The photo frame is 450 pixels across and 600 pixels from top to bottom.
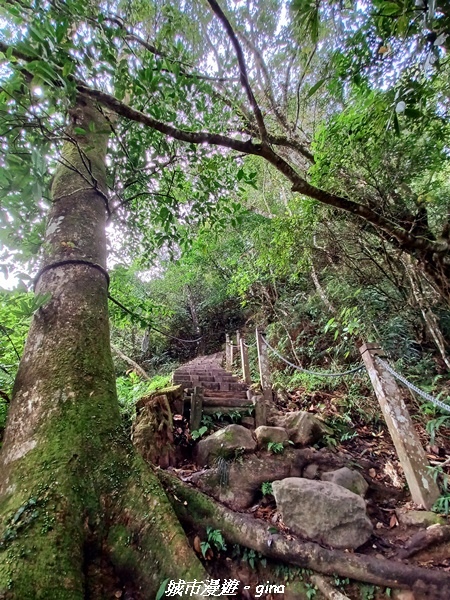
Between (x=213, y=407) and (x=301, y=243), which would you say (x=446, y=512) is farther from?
(x=301, y=243)

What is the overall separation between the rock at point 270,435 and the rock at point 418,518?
1.22 m

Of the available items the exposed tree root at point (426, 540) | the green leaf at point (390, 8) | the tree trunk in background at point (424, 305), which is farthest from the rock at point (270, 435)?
the green leaf at point (390, 8)

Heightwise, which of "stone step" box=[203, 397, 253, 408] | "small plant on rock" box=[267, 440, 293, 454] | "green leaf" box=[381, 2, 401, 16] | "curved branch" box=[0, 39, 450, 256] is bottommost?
"small plant on rock" box=[267, 440, 293, 454]

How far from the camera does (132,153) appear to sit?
145 inches

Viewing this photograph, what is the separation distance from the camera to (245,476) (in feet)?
9.71

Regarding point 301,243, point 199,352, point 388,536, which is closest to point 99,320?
point 388,536

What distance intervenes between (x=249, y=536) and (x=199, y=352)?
38.9 feet

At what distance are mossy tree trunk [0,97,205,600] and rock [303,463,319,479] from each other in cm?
190

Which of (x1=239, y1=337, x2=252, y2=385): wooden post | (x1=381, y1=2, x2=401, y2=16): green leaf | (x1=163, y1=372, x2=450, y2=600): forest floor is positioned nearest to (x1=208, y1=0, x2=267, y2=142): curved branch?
(x1=381, y1=2, x2=401, y2=16): green leaf

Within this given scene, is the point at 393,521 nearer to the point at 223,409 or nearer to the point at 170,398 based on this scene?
the point at 223,409

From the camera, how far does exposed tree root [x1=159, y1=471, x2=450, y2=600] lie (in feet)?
6.61

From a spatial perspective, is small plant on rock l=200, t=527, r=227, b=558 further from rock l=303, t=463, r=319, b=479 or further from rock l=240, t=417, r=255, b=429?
rock l=240, t=417, r=255, b=429

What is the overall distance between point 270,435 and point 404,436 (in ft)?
4.52

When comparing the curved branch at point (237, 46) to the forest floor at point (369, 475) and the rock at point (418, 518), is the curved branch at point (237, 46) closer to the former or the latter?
the forest floor at point (369, 475)
